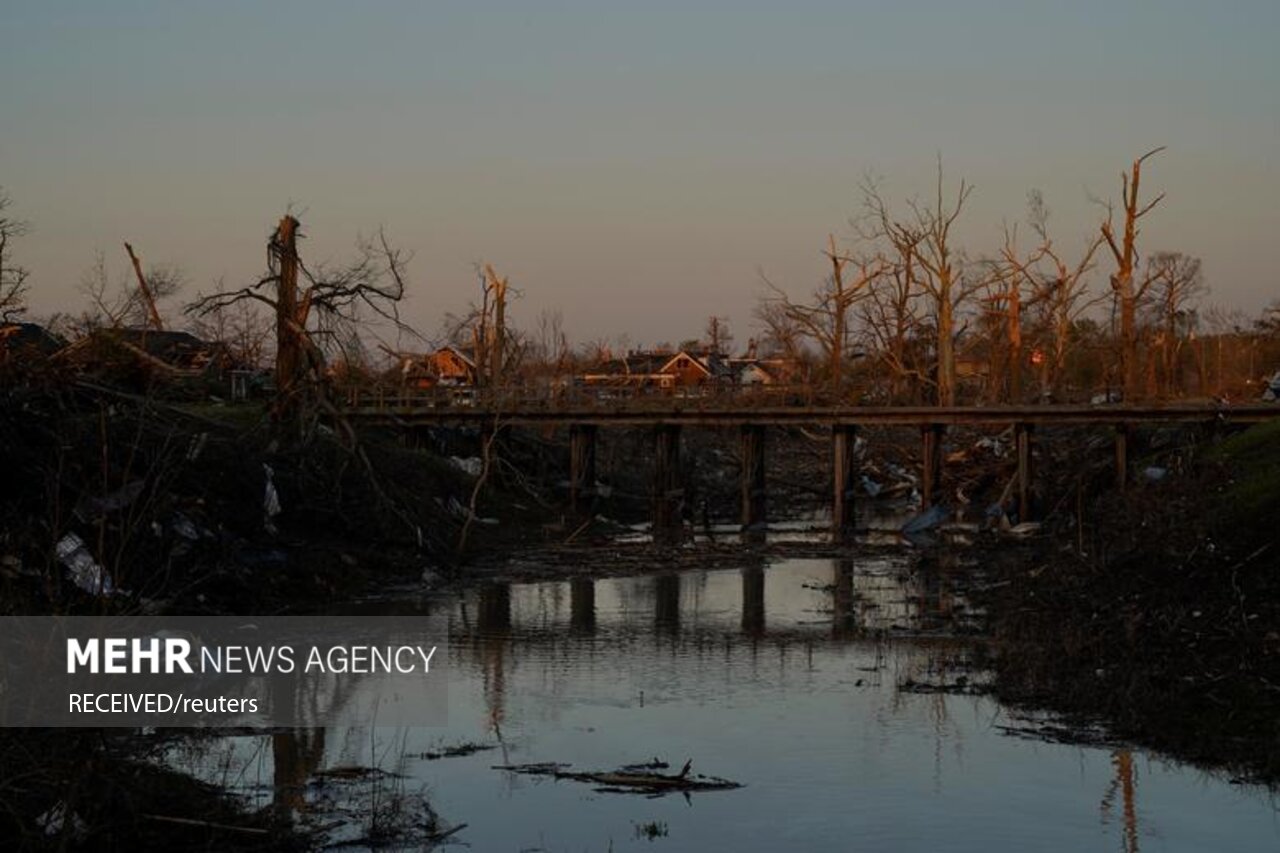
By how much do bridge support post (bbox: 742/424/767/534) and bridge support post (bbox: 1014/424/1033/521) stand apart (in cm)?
642

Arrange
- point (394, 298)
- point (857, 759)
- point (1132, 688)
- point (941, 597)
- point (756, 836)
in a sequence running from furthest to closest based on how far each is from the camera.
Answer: point (394, 298) < point (941, 597) < point (1132, 688) < point (857, 759) < point (756, 836)

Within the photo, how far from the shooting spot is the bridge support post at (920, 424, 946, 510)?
38.9 metres

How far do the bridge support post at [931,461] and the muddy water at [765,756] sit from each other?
1874cm

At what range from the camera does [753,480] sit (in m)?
40.4

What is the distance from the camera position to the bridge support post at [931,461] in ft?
128

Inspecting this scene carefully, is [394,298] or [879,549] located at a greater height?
[394,298]

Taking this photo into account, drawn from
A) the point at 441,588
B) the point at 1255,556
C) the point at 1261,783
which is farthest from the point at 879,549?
the point at 1261,783

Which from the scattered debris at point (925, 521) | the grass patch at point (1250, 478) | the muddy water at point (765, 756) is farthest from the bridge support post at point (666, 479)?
the muddy water at point (765, 756)

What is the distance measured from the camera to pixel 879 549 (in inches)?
1293

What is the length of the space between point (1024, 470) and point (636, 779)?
27069 mm

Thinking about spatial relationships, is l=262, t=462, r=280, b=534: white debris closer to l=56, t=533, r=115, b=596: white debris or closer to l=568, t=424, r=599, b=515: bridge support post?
l=56, t=533, r=115, b=596: white debris

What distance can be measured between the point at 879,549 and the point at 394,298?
39.0 feet

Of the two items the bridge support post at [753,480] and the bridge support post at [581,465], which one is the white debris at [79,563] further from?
the bridge support post at [581,465]

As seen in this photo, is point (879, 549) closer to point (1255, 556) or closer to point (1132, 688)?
point (1255, 556)
